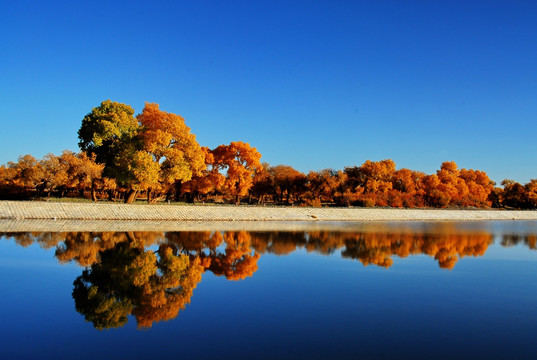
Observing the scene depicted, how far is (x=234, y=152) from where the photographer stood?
52.3 m

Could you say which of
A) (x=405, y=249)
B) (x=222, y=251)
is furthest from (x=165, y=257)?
(x=405, y=249)

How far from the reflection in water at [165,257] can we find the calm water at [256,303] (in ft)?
0.22

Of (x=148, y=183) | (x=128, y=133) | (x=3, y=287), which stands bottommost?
(x=3, y=287)

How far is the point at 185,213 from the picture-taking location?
36.7 m

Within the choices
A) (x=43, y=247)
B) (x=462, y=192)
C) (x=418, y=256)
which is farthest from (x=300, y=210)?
(x=462, y=192)

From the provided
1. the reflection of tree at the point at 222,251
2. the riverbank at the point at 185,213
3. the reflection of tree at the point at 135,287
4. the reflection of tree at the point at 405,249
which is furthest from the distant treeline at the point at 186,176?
the reflection of tree at the point at 135,287

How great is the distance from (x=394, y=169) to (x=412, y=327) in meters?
67.1

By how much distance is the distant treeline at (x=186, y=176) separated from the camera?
3750 centimetres

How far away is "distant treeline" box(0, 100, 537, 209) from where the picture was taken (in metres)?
37.5

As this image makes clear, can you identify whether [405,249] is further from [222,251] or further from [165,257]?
[165,257]

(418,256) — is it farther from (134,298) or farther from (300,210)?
(300,210)

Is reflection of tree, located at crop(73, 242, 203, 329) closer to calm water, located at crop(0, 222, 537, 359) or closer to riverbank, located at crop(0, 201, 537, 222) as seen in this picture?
calm water, located at crop(0, 222, 537, 359)

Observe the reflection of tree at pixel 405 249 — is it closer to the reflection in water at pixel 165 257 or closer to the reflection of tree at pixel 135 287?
the reflection in water at pixel 165 257

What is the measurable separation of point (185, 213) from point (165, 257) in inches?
858
